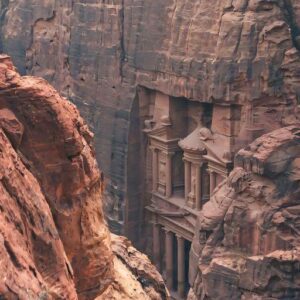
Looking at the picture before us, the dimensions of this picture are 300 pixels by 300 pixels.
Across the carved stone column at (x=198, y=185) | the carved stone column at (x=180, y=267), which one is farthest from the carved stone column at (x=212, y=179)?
the carved stone column at (x=180, y=267)

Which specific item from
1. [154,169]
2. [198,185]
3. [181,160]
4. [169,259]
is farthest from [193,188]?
[169,259]

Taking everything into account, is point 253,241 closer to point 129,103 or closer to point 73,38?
point 129,103

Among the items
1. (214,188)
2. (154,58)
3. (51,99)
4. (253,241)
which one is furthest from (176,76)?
(51,99)

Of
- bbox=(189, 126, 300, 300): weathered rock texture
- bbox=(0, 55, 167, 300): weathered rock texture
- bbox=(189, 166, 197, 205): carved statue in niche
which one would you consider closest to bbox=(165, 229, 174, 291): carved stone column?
bbox=(189, 166, 197, 205): carved statue in niche

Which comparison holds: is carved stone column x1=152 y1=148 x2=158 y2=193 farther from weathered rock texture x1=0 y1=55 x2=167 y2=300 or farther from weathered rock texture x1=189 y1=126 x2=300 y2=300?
weathered rock texture x1=0 y1=55 x2=167 y2=300

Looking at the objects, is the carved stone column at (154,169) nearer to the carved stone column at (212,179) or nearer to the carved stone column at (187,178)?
the carved stone column at (187,178)
